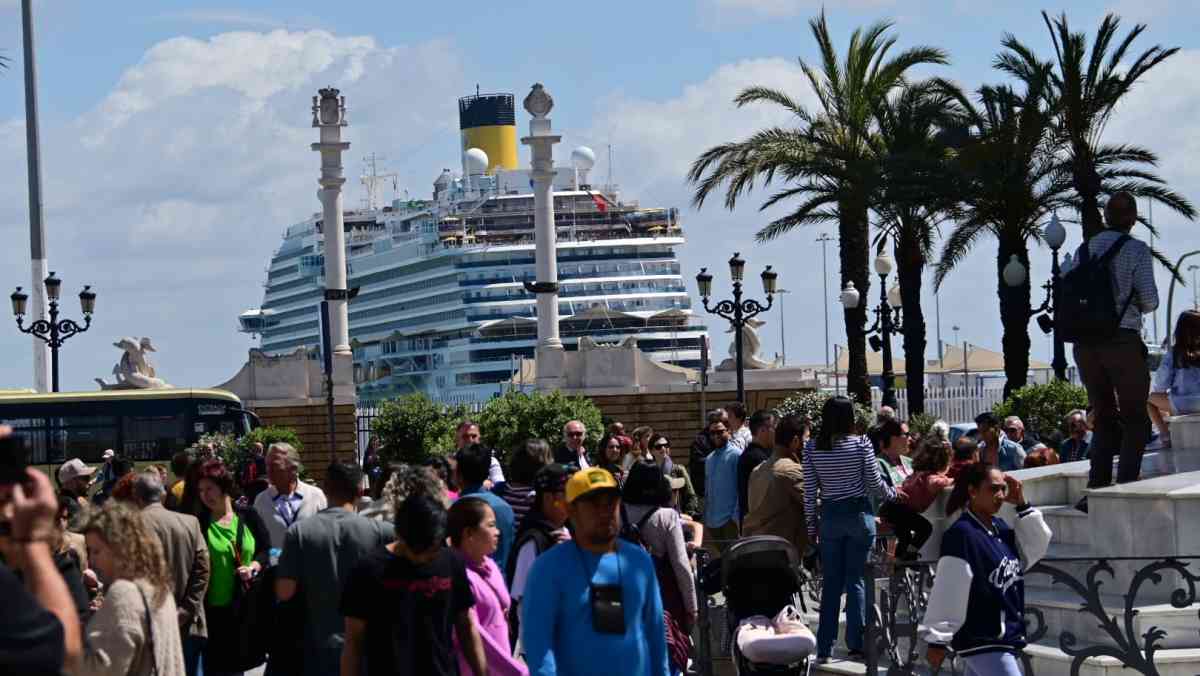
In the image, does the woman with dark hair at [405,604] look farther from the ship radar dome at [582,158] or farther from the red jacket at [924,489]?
the ship radar dome at [582,158]

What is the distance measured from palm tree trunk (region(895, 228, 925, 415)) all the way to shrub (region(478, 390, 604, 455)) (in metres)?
5.70

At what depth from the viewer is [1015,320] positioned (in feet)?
99.6

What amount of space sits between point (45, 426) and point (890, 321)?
52.9ft

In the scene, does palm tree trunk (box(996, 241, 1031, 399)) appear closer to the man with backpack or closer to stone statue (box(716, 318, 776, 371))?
stone statue (box(716, 318, 776, 371))

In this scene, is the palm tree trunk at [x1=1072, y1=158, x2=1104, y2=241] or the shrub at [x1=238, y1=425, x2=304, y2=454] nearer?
the palm tree trunk at [x1=1072, y1=158, x2=1104, y2=241]

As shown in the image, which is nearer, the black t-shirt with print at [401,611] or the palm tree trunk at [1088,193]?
→ the black t-shirt with print at [401,611]

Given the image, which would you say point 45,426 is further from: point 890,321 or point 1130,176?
point 1130,176

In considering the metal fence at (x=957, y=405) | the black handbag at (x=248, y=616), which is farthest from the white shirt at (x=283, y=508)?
the metal fence at (x=957, y=405)

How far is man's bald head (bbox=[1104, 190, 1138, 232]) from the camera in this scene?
388 inches

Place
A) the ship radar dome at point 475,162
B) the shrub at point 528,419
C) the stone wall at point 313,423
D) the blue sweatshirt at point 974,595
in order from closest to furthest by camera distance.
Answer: the blue sweatshirt at point 974,595
the shrub at point 528,419
the stone wall at point 313,423
the ship radar dome at point 475,162

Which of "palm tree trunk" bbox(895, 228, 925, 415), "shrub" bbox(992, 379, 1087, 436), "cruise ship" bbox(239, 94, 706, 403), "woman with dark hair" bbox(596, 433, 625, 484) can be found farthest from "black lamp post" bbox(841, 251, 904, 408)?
"cruise ship" bbox(239, 94, 706, 403)

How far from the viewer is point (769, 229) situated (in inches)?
1312

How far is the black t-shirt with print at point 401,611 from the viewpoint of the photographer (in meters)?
6.13

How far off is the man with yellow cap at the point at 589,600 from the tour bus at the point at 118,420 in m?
27.9
